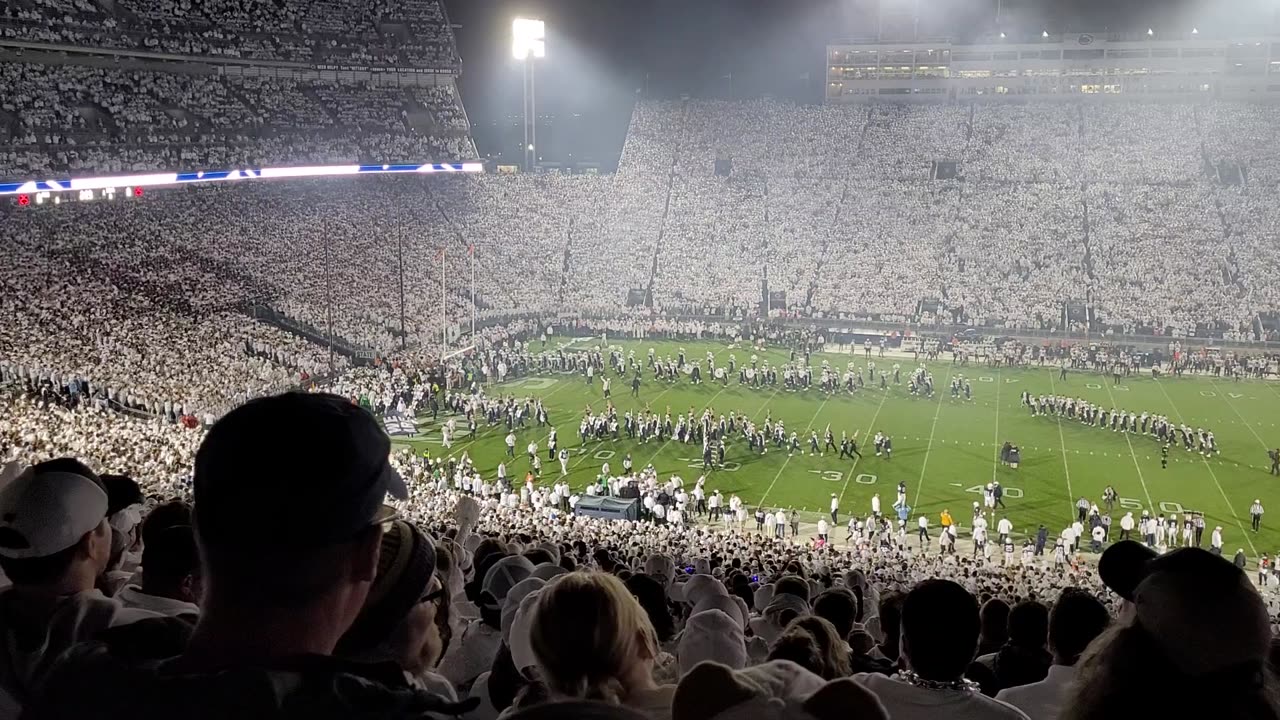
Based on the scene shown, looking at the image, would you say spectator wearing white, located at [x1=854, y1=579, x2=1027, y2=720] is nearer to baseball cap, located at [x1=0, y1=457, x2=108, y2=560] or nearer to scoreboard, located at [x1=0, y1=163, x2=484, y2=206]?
baseball cap, located at [x1=0, y1=457, x2=108, y2=560]

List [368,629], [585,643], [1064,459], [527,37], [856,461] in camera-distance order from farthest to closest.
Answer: [527,37]
[856,461]
[1064,459]
[585,643]
[368,629]

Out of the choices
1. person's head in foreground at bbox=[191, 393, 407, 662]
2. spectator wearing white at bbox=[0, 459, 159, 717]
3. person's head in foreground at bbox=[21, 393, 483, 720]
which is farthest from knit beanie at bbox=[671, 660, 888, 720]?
spectator wearing white at bbox=[0, 459, 159, 717]

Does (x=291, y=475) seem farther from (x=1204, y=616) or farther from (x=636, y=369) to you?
(x=636, y=369)

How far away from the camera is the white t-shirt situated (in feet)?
9.83

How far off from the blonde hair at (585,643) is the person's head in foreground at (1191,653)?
91cm

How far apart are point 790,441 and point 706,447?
2555mm

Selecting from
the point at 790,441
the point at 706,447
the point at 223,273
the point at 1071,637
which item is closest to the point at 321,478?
the point at 1071,637

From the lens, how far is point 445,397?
30.7 meters

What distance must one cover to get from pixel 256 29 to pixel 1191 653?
5129cm

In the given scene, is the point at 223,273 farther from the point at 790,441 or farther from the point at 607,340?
the point at 790,441

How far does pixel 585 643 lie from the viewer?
6.86 ft

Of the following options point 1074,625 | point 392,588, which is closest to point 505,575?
point 1074,625

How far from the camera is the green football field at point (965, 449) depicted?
886 inches

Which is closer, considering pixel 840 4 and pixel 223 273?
pixel 223 273
